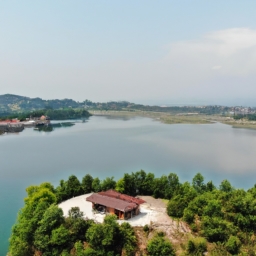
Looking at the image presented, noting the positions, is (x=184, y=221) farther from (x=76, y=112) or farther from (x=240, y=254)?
(x=76, y=112)

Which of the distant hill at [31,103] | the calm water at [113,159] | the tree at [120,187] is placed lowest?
the calm water at [113,159]

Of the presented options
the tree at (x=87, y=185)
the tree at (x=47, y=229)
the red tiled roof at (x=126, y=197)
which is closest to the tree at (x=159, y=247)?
the red tiled roof at (x=126, y=197)

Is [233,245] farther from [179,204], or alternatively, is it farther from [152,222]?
[152,222]

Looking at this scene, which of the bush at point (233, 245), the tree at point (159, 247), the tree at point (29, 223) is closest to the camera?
the tree at point (159, 247)

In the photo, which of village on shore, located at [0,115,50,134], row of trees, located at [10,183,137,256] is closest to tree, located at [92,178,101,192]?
row of trees, located at [10,183,137,256]

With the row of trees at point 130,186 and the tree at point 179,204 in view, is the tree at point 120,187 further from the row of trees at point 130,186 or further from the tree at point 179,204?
the tree at point 179,204

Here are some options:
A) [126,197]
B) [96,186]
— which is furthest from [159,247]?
[96,186]
